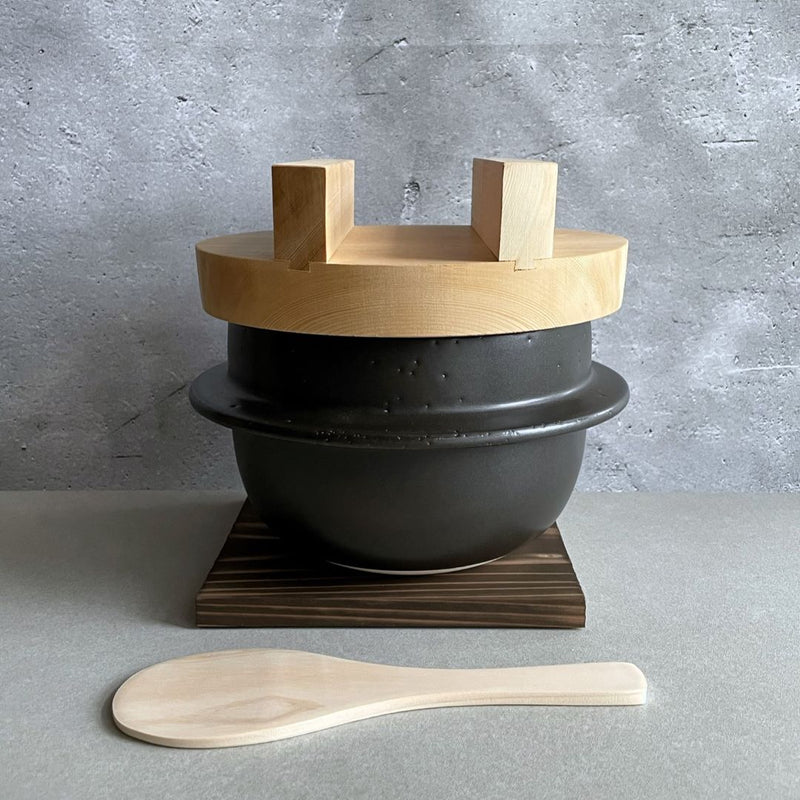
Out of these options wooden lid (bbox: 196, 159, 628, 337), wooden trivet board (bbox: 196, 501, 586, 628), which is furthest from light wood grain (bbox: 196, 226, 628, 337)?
wooden trivet board (bbox: 196, 501, 586, 628)

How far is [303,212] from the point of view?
2.29ft

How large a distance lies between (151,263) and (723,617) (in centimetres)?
73

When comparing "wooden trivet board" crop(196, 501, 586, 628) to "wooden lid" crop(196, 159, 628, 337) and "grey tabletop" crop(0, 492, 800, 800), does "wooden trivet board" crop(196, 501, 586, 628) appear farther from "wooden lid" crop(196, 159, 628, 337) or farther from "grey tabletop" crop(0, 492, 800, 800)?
"wooden lid" crop(196, 159, 628, 337)

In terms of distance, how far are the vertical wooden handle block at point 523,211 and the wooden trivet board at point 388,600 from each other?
0.30 metres

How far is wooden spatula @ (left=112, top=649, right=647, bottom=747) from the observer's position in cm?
64

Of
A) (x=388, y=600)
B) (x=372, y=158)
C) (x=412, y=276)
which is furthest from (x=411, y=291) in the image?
(x=372, y=158)

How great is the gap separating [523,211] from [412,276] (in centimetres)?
10

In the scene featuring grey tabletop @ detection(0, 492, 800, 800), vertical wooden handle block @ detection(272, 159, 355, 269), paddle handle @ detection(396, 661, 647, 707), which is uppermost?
vertical wooden handle block @ detection(272, 159, 355, 269)

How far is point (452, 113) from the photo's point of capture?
1.03 meters

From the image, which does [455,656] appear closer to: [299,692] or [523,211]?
[299,692]

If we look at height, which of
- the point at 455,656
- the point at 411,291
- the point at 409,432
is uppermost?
the point at 411,291

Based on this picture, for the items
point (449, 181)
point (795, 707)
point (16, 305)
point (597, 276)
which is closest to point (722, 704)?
point (795, 707)

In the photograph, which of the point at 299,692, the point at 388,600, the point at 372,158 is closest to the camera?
the point at 299,692

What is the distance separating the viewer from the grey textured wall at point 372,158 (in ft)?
3.30
